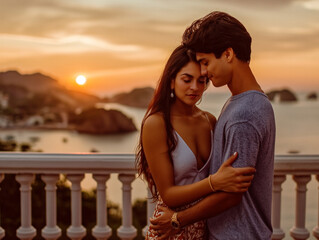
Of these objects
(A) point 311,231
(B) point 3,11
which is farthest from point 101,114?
(A) point 311,231

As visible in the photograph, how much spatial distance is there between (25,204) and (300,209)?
169 centimetres

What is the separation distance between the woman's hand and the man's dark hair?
388 mm

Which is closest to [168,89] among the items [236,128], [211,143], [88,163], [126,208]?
[211,143]

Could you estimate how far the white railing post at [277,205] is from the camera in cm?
259

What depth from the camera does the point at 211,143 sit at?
6.07 ft

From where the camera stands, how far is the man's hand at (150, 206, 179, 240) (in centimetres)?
180

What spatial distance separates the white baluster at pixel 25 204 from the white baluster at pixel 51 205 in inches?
3.6

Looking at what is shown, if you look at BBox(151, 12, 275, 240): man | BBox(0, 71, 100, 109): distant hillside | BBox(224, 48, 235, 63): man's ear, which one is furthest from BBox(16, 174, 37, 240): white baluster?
BBox(0, 71, 100, 109): distant hillside

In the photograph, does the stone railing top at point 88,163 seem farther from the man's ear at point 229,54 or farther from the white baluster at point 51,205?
the man's ear at point 229,54

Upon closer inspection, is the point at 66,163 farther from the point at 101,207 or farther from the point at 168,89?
the point at 168,89

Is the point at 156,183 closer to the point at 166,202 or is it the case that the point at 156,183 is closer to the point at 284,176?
the point at 166,202

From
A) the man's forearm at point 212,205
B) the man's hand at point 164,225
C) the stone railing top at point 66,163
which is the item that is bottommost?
the stone railing top at point 66,163

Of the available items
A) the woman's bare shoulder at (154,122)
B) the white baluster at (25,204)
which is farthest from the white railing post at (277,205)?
the white baluster at (25,204)

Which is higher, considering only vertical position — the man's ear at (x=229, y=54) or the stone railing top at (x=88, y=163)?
the man's ear at (x=229, y=54)
